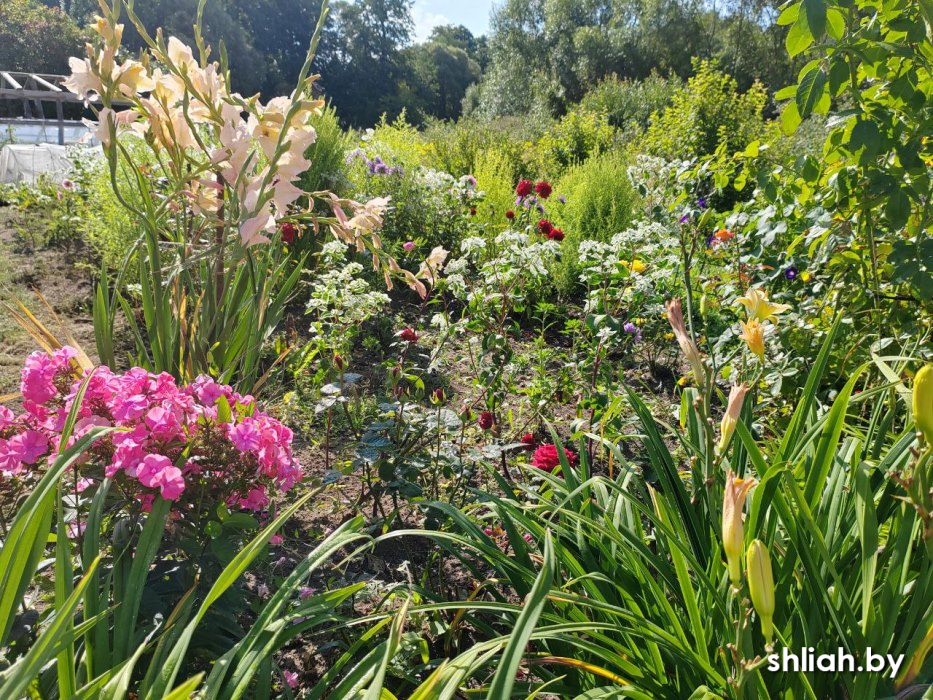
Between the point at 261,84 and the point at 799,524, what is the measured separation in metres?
34.7

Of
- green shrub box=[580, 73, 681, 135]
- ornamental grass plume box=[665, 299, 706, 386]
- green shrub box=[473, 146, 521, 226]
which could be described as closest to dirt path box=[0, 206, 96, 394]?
ornamental grass plume box=[665, 299, 706, 386]

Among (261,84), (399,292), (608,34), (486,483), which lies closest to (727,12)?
(608,34)

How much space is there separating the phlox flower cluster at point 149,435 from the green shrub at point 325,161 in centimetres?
354

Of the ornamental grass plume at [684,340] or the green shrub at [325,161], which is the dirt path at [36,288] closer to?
the green shrub at [325,161]

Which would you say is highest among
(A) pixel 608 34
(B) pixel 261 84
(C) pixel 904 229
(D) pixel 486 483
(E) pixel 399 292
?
(A) pixel 608 34

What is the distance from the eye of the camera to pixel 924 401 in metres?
0.74

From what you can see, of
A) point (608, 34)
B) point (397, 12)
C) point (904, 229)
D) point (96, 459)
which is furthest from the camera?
point (397, 12)

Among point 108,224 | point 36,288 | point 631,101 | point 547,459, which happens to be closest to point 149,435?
point 547,459

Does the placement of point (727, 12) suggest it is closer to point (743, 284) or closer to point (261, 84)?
point (261, 84)

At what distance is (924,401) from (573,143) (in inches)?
373

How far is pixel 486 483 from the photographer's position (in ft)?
7.19

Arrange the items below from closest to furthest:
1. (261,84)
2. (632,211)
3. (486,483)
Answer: (486,483) → (632,211) → (261,84)

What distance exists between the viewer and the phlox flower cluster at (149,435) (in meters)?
1.07

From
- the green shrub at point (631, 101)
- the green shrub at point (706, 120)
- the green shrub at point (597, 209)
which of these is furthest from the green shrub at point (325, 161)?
the green shrub at point (631, 101)
